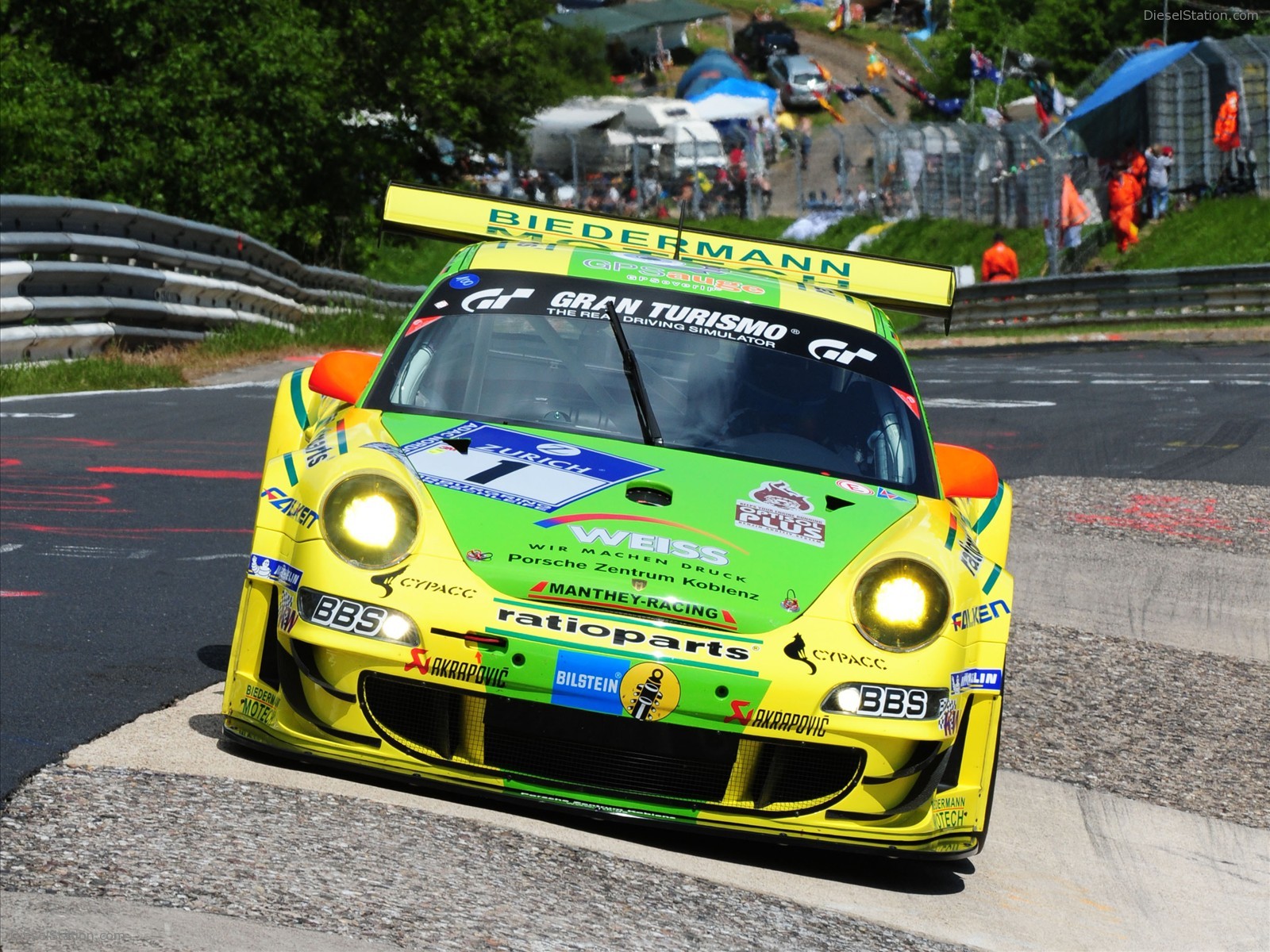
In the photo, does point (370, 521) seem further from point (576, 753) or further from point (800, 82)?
point (800, 82)

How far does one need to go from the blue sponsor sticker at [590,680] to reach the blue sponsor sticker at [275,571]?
26.2 inches

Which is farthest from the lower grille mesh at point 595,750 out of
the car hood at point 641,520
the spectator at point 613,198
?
the spectator at point 613,198

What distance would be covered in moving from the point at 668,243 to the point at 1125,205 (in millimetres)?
25250

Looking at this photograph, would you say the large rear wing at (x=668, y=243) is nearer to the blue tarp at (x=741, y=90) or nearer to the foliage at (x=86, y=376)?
the foliage at (x=86, y=376)

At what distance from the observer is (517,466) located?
4664 mm

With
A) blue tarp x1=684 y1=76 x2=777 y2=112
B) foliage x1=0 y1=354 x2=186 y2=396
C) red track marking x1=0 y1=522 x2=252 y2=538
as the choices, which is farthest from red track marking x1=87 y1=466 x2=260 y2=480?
blue tarp x1=684 y1=76 x2=777 y2=112

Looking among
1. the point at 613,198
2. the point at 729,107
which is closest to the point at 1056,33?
the point at 729,107

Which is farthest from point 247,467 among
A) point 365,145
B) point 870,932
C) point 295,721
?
point 365,145

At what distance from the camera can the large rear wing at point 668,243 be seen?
619 centimetres

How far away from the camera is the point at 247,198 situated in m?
23.7

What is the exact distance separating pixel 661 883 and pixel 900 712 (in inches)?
27.6

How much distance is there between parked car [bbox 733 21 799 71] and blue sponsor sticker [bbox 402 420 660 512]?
7632 centimetres

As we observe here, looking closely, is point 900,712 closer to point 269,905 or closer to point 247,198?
point 269,905

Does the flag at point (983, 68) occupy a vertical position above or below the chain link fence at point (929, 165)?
above
